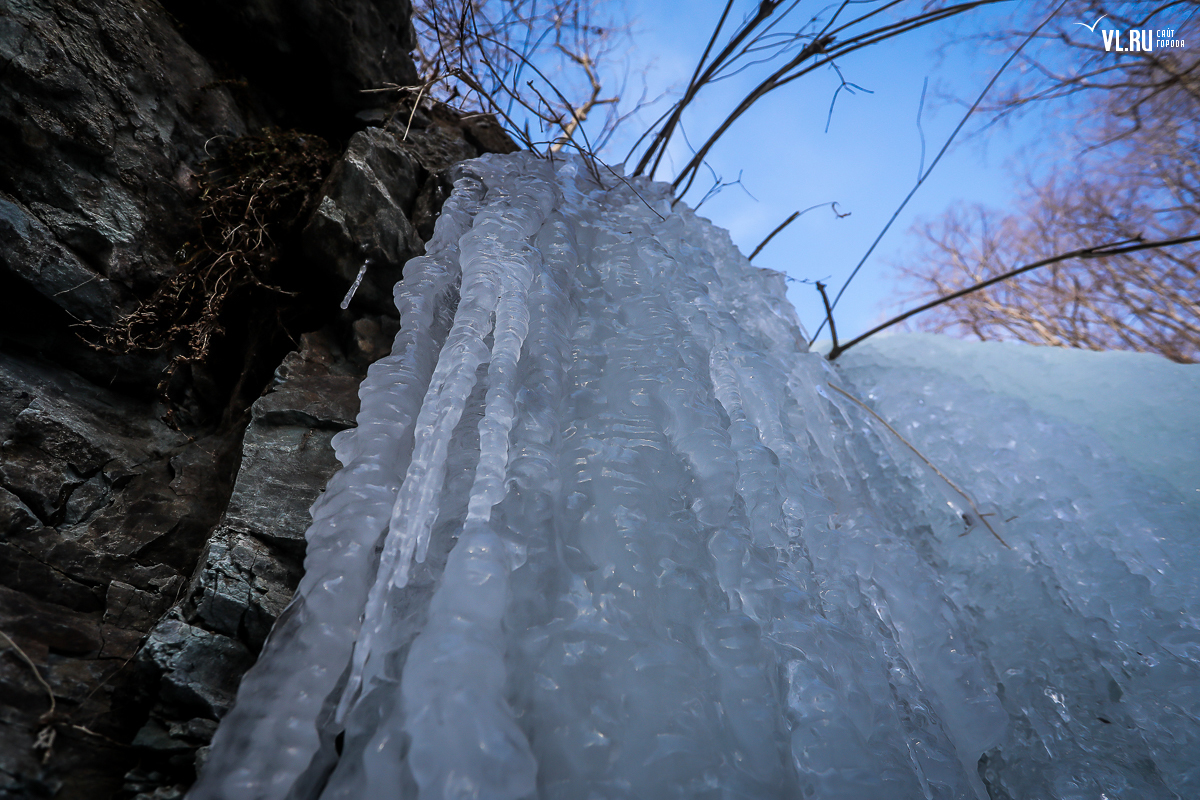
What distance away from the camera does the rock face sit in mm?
820

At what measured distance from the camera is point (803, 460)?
1407 millimetres

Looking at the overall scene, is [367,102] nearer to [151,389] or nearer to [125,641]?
[151,389]

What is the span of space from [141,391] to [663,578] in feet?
4.36

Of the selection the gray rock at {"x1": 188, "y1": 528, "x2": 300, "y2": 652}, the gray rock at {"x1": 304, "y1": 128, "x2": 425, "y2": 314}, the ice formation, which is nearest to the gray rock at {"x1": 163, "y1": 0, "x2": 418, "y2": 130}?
the gray rock at {"x1": 304, "y1": 128, "x2": 425, "y2": 314}

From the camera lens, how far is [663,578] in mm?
970

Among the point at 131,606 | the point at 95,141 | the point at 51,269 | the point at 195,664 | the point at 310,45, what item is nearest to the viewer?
the point at 195,664

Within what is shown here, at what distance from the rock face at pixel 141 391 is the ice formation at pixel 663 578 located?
0.26m

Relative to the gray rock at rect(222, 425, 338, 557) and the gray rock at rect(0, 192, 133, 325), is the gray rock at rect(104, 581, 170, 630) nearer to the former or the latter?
the gray rock at rect(222, 425, 338, 557)

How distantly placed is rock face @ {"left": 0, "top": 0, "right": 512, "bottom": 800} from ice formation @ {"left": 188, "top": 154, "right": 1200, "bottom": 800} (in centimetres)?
26

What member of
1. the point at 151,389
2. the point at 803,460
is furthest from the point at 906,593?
the point at 151,389

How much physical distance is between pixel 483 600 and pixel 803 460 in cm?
98
